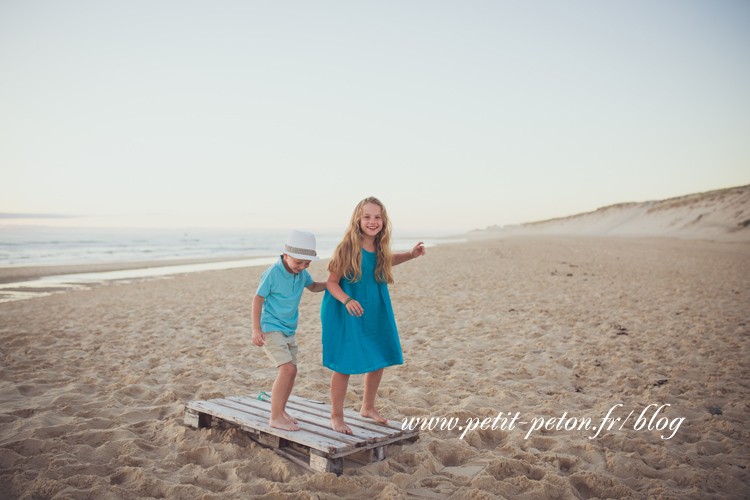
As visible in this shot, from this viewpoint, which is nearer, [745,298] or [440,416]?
[440,416]

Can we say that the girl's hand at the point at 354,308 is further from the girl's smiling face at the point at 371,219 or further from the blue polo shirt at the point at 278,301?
the girl's smiling face at the point at 371,219

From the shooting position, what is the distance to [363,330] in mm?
3084

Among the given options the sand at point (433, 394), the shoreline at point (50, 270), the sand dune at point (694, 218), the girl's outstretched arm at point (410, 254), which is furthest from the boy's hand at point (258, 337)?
the sand dune at point (694, 218)

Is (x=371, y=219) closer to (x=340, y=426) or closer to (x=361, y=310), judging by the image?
(x=361, y=310)

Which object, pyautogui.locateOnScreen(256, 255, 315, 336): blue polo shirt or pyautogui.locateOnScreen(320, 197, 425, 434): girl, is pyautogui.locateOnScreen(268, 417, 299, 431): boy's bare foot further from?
pyautogui.locateOnScreen(256, 255, 315, 336): blue polo shirt

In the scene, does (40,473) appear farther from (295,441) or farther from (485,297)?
(485,297)

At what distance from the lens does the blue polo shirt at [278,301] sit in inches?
120

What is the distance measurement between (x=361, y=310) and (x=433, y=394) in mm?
1756

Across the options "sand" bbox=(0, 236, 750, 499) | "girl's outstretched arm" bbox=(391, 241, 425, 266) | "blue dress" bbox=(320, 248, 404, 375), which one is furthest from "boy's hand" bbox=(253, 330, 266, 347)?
"girl's outstretched arm" bbox=(391, 241, 425, 266)

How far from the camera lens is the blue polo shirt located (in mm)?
3047

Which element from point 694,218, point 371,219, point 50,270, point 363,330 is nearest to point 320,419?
point 363,330

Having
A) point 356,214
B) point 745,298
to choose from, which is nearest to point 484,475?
point 356,214

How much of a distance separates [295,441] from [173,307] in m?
7.07

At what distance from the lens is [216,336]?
650 cm
